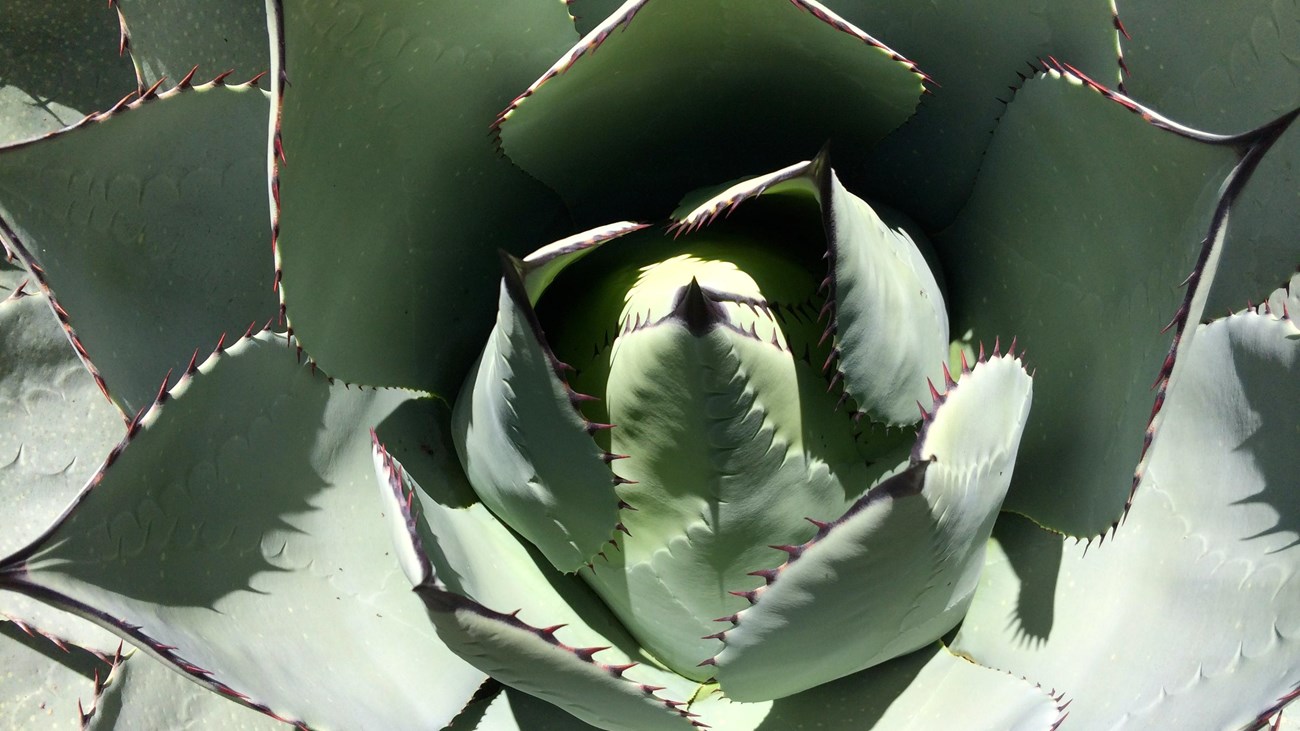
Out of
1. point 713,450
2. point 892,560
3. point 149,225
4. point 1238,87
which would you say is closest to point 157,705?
point 149,225

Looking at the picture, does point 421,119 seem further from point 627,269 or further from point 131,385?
point 131,385

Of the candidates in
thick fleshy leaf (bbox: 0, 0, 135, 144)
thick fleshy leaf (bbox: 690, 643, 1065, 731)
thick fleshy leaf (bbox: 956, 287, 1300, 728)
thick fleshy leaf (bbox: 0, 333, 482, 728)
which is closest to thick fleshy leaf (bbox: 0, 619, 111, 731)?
thick fleshy leaf (bbox: 0, 333, 482, 728)

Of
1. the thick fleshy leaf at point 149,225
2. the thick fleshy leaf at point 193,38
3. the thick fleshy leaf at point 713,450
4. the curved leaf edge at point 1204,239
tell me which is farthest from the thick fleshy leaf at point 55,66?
the curved leaf edge at point 1204,239

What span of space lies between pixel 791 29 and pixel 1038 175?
28cm

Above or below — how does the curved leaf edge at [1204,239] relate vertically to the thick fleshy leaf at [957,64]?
below

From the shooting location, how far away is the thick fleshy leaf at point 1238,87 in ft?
3.42

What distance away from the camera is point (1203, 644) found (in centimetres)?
96

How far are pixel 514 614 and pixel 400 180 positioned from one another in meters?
0.46

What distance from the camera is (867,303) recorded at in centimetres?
85

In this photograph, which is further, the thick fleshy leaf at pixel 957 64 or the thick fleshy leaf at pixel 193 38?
the thick fleshy leaf at pixel 193 38

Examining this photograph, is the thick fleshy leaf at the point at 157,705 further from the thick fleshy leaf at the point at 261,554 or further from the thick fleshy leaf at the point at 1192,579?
the thick fleshy leaf at the point at 1192,579

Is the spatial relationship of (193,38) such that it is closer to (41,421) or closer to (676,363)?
Answer: (41,421)

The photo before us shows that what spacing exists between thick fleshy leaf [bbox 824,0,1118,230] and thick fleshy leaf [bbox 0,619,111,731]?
104cm

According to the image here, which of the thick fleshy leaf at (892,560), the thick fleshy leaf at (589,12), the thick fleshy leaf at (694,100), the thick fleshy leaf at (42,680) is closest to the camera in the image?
the thick fleshy leaf at (892,560)
